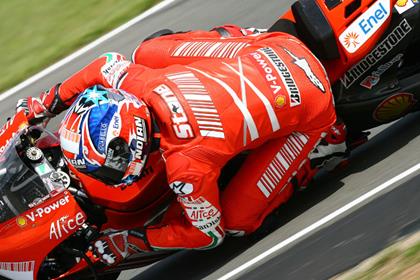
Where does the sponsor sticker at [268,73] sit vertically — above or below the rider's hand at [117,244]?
above

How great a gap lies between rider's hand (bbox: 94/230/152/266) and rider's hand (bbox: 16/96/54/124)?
3.92ft

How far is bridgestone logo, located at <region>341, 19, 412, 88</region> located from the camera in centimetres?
627

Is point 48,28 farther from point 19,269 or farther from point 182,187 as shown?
point 182,187

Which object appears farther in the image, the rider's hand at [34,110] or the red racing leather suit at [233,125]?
the rider's hand at [34,110]

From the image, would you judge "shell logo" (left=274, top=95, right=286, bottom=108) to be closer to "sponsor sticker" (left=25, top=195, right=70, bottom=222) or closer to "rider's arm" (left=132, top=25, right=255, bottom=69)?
"rider's arm" (left=132, top=25, right=255, bottom=69)

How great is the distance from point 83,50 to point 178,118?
169 inches

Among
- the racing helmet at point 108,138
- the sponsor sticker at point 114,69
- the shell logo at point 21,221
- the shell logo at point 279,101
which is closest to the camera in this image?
the racing helmet at point 108,138

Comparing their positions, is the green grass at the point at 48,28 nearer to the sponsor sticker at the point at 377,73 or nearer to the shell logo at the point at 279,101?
the sponsor sticker at the point at 377,73

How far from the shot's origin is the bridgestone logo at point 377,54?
20.6 feet

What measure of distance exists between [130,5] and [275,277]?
5435 millimetres

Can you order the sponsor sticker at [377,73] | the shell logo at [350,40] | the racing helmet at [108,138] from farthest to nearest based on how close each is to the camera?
1. the sponsor sticker at [377,73]
2. the shell logo at [350,40]
3. the racing helmet at [108,138]

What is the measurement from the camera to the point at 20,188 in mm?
5594

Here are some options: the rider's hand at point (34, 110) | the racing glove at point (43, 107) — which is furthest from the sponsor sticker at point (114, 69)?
the rider's hand at point (34, 110)

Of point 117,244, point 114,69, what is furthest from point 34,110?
point 117,244
